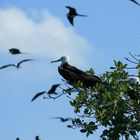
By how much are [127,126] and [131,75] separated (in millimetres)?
685

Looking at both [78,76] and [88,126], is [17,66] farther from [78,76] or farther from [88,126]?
[78,76]

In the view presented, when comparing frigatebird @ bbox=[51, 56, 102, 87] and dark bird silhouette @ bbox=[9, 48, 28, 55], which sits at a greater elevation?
frigatebird @ bbox=[51, 56, 102, 87]

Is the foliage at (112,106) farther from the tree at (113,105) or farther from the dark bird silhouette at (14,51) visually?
the dark bird silhouette at (14,51)

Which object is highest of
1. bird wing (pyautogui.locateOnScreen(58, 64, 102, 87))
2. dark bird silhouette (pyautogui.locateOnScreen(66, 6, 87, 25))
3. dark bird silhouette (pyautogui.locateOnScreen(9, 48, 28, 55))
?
bird wing (pyautogui.locateOnScreen(58, 64, 102, 87))

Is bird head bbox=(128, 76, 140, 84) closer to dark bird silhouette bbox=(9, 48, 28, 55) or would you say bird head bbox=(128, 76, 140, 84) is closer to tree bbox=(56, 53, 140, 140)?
tree bbox=(56, 53, 140, 140)

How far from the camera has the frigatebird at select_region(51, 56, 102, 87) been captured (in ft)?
29.4

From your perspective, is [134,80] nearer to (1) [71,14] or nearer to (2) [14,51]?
(1) [71,14]

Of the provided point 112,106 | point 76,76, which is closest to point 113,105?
point 112,106

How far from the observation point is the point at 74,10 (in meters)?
4.68

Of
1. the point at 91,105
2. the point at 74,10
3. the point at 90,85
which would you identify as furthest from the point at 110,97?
the point at 74,10

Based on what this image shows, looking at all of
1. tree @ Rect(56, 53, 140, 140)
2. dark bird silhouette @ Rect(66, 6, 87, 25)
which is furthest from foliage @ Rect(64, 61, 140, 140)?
dark bird silhouette @ Rect(66, 6, 87, 25)

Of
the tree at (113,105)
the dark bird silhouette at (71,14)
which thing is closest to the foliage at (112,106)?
the tree at (113,105)

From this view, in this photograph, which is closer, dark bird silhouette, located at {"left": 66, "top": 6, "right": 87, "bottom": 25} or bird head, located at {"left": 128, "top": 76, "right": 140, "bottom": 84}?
dark bird silhouette, located at {"left": 66, "top": 6, "right": 87, "bottom": 25}

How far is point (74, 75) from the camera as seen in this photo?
420 inches
